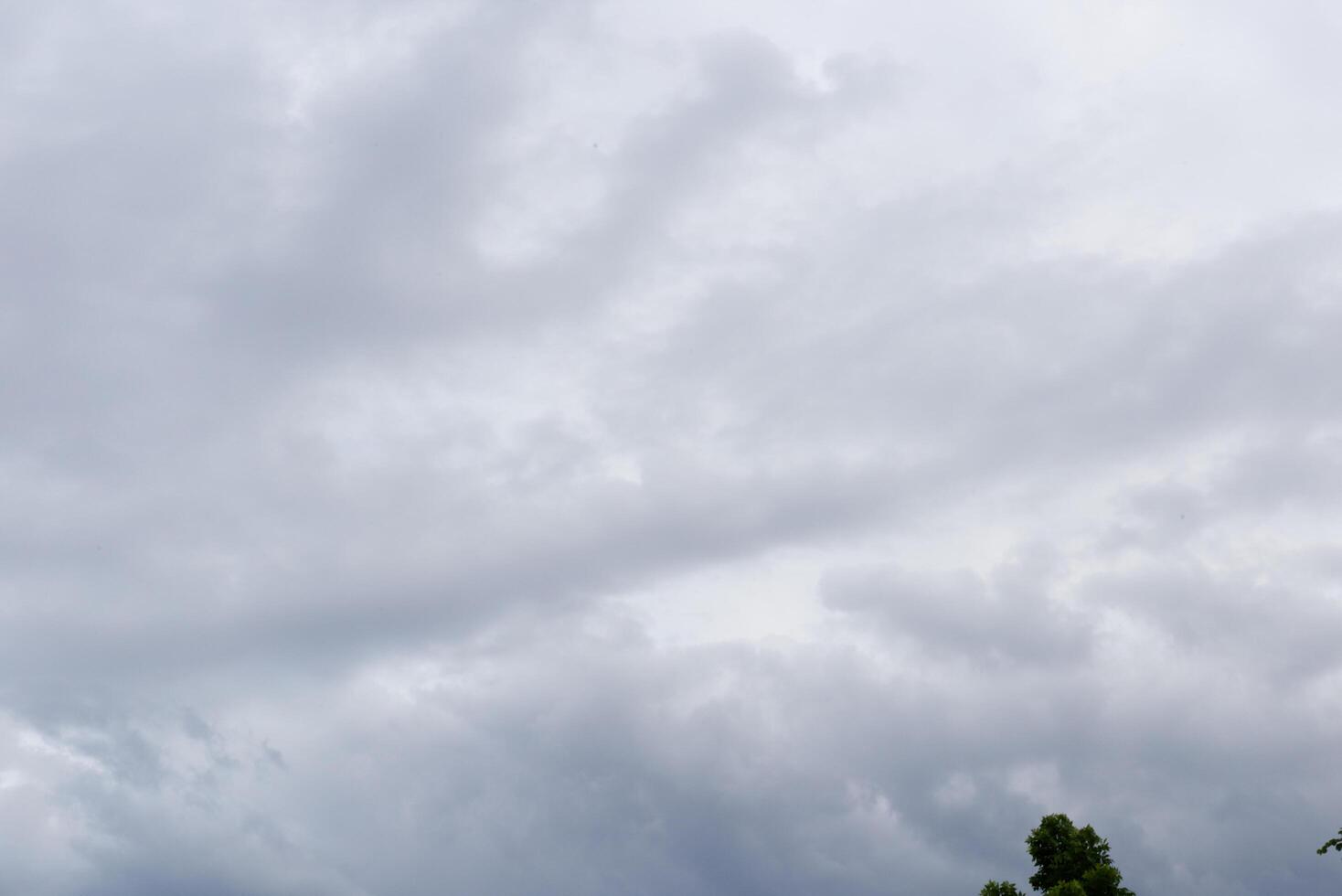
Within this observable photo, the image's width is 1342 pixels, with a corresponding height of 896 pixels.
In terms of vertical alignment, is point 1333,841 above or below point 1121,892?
below

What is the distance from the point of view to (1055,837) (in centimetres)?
9569

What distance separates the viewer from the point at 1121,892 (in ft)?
296

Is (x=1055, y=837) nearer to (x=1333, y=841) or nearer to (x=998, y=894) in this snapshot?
(x=998, y=894)

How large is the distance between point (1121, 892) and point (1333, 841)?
159 ft

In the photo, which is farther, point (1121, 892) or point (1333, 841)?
point (1121, 892)

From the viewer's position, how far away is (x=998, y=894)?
94562 millimetres

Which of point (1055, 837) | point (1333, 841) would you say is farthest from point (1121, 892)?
point (1333, 841)

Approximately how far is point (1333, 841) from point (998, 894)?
52406 millimetres

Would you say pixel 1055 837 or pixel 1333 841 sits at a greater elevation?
pixel 1055 837

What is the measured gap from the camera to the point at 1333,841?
45.4m

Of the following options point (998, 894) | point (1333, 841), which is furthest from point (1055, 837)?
point (1333, 841)

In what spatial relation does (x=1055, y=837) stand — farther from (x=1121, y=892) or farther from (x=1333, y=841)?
(x=1333, y=841)

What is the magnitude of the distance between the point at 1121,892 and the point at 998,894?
28.0 ft

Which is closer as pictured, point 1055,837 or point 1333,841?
point 1333,841
